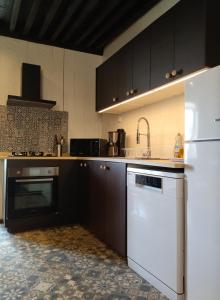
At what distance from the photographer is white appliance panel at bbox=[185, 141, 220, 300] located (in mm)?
1283

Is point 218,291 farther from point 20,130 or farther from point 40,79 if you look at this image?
point 40,79

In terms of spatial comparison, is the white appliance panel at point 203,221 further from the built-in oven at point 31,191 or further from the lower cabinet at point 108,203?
the built-in oven at point 31,191

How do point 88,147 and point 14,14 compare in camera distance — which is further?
point 88,147

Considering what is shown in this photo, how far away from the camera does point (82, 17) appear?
2.98 meters

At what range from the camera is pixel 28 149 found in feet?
11.2

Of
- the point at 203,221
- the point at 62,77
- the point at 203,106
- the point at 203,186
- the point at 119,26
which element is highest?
the point at 119,26

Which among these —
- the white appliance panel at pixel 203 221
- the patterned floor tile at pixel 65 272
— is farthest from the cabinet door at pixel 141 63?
the patterned floor tile at pixel 65 272

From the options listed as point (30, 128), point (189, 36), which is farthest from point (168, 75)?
point (30, 128)

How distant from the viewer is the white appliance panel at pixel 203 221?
128cm

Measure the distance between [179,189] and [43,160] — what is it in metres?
1.96

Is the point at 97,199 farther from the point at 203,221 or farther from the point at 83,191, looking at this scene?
the point at 203,221

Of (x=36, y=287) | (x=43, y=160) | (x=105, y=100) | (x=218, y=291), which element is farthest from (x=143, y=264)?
(x=105, y=100)

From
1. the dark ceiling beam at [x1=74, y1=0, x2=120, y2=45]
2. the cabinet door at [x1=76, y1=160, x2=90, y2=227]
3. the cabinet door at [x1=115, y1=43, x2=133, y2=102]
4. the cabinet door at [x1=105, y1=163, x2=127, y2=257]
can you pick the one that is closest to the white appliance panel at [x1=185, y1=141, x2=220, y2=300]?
the cabinet door at [x1=105, y1=163, x2=127, y2=257]

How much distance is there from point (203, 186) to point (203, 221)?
196mm
